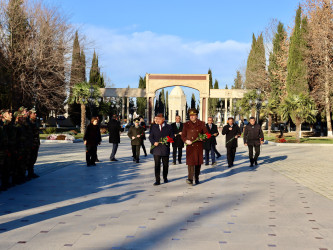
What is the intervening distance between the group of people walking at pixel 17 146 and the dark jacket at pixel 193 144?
13.2 feet

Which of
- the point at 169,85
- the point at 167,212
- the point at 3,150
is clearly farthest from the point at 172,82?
the point at 167,212

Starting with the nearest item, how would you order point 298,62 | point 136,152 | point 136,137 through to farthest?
1. point 136,137
2. point 136,152
3. point 298,62

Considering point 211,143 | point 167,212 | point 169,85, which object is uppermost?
point 169,85

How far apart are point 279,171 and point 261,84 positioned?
126 feet

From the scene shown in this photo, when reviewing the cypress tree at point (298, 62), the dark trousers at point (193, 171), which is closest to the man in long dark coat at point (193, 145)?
the dark trousers at point (193, 171)

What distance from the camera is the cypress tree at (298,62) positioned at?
37475 millimetres

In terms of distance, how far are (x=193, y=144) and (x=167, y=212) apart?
3.30 m

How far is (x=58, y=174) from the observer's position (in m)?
11.7

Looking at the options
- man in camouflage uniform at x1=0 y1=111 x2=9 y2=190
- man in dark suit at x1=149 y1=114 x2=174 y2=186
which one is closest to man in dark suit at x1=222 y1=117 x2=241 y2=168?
man in dark suit at x1=149 y1=114 x2=174 y2=186

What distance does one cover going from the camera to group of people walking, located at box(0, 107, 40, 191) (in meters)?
8.70

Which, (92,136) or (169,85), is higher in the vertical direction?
(169,85)

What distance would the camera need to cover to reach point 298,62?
37656 mm

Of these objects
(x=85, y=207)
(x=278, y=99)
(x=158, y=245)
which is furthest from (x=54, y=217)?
(x=278, y=99)

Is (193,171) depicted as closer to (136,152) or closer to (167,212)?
(167,212)
